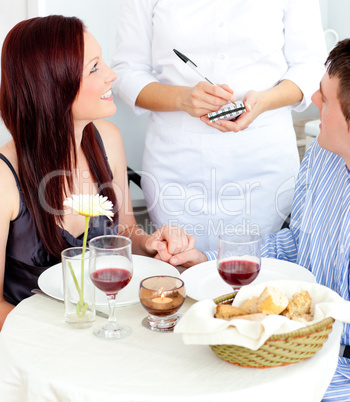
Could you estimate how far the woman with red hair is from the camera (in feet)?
5.49

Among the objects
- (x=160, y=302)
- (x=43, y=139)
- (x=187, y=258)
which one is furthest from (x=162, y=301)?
(x=43, y=139)

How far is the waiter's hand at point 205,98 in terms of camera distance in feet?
6.34

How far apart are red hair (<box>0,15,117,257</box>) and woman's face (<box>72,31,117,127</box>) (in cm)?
2

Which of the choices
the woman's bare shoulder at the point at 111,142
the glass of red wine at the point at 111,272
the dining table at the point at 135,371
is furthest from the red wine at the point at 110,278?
the woman's bare shoulder at the point at 111,142

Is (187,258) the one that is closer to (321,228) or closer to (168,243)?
(168,243)

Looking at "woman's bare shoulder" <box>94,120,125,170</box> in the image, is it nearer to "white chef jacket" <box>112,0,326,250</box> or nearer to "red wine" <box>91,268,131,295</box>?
"white chef jacket" <box>112,0,326,250</box>

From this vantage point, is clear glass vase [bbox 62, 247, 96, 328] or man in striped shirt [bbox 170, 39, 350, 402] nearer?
clear glass vase [bbox 62, 247, 96, 328]

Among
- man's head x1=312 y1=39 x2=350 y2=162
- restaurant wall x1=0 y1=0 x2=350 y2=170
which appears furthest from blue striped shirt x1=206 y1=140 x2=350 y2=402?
restaurant wall x1=0 y1=0 x2=350 y2=170

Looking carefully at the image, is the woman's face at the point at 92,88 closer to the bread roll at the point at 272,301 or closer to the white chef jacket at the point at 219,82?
the white chef jacket at the point at 219,82

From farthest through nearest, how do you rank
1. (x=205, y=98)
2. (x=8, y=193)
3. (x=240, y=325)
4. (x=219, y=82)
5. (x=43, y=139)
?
(x=219, y=82)
(x=205, y=98)
(x=43, y=139)
(x=8, y=193)
(x=240, y=325)

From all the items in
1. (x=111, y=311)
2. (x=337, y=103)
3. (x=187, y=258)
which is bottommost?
(x=187, y=258)

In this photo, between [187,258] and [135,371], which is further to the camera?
[187,258]

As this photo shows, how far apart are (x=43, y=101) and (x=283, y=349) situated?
1.01 m

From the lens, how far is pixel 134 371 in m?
1.09
